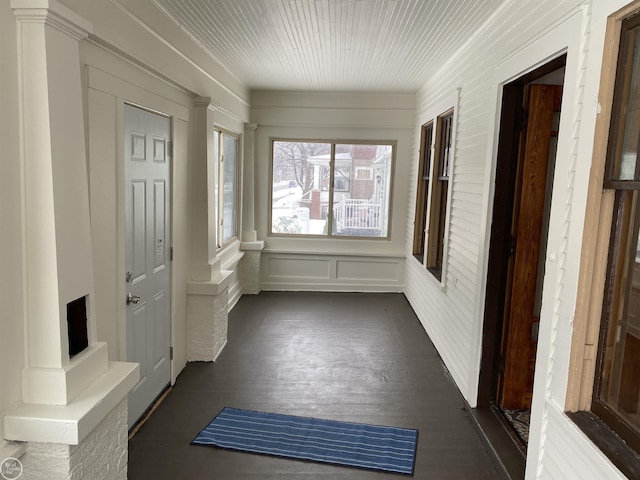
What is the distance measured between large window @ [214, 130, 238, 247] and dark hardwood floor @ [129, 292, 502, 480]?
1075 millimetres

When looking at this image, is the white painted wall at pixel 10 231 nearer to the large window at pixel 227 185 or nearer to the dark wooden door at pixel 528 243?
the dark wooden door at pixel 528 243

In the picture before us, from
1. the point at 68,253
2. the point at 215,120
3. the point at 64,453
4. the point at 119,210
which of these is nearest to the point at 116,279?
the point at 119,210

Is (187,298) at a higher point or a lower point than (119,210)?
lower

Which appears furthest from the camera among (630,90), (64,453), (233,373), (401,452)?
(233,373)

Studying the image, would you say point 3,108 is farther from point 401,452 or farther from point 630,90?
point 401,452

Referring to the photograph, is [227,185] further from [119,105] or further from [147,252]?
[119,105]

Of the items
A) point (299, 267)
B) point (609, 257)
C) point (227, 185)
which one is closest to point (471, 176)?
point (609, 257)

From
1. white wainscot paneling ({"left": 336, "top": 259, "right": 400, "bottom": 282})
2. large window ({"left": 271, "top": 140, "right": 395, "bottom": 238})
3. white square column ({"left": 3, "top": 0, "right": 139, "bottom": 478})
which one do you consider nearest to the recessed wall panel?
white wainscot paneling ({"left": 336, "top": 259, "right": 400, "bottom": 282})

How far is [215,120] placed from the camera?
201 inches

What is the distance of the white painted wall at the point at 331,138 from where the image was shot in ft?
23.0

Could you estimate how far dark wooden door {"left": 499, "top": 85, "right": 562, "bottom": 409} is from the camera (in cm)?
326

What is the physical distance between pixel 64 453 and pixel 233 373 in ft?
7.93

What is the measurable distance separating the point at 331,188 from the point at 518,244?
4.17m

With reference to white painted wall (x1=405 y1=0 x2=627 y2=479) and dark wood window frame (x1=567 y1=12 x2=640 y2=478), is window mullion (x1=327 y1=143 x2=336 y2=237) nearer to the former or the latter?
white painted wall (x1=405 y1=0 x2=627 y2=479)
